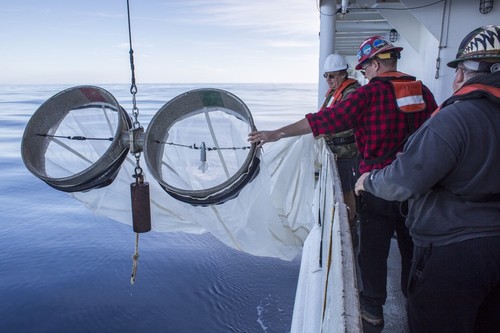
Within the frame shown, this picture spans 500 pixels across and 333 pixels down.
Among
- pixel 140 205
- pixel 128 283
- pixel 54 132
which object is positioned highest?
pixel 54 132

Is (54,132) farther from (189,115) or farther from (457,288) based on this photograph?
(457,288)

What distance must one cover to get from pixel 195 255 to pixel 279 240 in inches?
231

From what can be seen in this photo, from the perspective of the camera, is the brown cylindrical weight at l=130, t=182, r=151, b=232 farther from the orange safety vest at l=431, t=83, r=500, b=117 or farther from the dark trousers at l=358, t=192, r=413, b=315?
the orange safety vest at l=431, t=83, r=500, b=117

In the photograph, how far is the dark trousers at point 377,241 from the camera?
2.36 meters

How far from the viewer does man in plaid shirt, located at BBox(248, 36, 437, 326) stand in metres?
2.28

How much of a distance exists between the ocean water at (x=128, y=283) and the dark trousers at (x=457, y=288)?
15.6 feet

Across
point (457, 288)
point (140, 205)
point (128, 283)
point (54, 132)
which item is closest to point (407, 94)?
point (457, 288)

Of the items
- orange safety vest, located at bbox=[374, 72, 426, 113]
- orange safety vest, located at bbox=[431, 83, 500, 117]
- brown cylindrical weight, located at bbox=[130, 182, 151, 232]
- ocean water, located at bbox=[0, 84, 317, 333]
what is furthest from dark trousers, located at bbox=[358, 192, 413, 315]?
ocean water, located at bbox=[0, 84, 317, 333]

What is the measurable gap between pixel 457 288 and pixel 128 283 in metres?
7.32

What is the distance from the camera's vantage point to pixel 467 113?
1.45 meters

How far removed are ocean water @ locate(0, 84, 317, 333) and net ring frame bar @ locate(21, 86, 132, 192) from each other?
4336 mm

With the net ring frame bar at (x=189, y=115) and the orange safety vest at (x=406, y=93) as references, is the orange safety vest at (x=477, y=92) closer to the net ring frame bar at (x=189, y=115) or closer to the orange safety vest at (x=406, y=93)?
the orange safety vest at (x=406, y=93)

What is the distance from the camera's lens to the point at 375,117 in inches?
90.4

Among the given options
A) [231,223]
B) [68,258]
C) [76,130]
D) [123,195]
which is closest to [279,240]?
[231,223]
